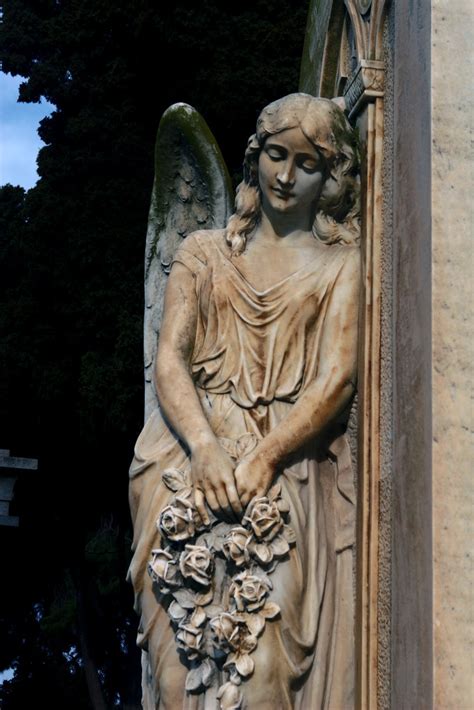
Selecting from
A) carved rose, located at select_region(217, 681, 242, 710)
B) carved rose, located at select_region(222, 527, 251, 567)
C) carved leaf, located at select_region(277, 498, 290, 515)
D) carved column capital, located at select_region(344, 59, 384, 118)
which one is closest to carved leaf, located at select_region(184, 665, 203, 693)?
carved rose, located at select_region(217, 681, 242, 710)

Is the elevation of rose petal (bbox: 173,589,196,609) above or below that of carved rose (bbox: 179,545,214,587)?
below

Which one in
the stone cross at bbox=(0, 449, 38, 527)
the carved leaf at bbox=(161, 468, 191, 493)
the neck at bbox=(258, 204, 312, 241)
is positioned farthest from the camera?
the stone cross at bbox=(0, 449, 38, 527)

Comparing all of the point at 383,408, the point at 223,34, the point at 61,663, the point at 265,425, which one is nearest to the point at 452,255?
the point at 383,408

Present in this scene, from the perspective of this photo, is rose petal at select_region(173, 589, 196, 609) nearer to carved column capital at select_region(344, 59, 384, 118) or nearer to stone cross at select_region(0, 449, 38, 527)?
carved column capital at select_region(344, 59, 384, 118)

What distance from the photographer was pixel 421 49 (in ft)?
14.4

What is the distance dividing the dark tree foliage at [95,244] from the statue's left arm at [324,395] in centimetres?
972

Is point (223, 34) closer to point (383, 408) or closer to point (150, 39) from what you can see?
point (150, 39)

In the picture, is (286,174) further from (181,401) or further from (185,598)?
(185,598)

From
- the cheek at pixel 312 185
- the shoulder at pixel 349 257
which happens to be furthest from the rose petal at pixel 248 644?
the cheek at pixel 312 185

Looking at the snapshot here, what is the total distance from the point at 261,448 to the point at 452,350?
2.83ft

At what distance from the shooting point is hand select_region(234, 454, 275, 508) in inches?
177

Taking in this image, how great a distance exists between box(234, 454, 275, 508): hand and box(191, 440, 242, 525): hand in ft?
0.07

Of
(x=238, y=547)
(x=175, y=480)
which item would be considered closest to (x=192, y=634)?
(x=238, y=547)

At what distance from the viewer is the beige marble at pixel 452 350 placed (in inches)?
151
